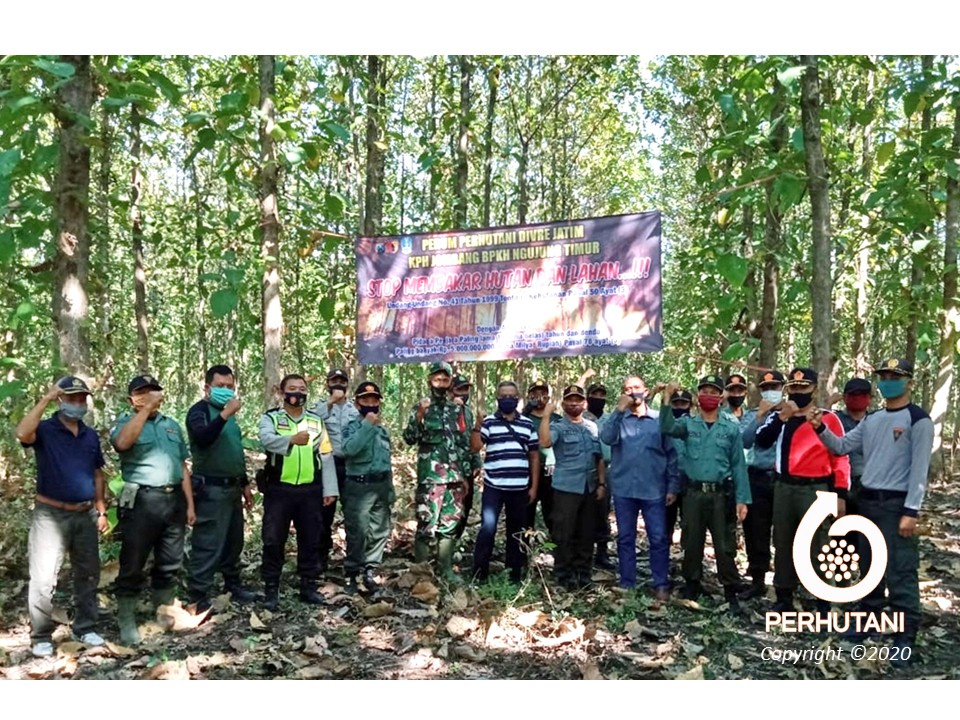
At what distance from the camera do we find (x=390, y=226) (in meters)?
14.3

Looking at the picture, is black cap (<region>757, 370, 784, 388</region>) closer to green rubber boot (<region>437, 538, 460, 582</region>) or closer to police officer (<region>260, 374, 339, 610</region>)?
green rubber boot (<region>437, 538, 460, 582</region>)

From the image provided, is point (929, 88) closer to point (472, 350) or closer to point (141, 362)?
point (472, 350)

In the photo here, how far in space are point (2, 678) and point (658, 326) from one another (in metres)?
4.85

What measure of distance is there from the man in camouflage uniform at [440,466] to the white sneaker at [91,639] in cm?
254

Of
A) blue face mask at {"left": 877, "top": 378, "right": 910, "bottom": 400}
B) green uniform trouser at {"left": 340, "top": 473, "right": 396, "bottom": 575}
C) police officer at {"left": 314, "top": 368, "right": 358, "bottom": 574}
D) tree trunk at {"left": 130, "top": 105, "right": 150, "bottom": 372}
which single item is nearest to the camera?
blue face mask at {"left": 877, "top": 378, "right": 910, "bottom": 400}

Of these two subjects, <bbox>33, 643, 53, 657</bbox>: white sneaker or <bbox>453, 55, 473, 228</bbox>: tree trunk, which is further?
<bbox>453, 55, 473, 228</bbox>: tree trunk

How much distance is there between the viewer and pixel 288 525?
5777mm

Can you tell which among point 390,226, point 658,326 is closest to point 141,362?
point 390,226

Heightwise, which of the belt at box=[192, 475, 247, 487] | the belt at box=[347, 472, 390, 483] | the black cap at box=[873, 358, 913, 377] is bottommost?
the belt at box=[347, 472, 390, 483]

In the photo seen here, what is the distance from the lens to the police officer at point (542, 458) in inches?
269

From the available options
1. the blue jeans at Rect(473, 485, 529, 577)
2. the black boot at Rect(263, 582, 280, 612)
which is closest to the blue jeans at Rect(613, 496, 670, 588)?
the blue jeans at Rect(473, 485, 529, 577)

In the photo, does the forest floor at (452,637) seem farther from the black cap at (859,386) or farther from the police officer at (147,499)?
the black cap at (859,386)

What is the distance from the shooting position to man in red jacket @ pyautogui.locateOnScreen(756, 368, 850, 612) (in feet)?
18.0

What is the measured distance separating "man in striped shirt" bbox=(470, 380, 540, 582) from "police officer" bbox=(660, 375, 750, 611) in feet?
3.90
